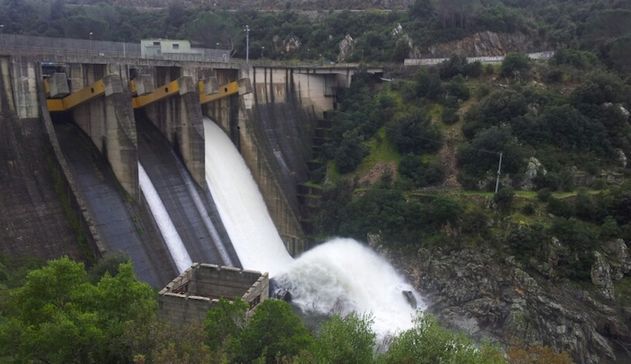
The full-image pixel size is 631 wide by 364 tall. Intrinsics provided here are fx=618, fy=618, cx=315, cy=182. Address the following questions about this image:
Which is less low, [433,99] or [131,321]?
[433,99]

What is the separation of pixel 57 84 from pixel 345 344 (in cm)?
1756

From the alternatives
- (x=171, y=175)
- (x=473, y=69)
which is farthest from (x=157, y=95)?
(x=473, y=69)

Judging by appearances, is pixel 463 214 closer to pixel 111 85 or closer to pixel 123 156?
pixel 123 156

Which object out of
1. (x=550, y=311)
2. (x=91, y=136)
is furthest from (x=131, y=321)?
(x=550, y=311)

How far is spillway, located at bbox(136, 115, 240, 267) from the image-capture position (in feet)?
93.1

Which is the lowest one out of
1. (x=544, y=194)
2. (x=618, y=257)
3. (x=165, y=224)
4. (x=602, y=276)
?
(x=602, y=276)

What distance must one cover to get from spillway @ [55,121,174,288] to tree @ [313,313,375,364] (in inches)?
471

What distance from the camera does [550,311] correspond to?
99.1 feet

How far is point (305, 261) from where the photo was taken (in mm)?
33406

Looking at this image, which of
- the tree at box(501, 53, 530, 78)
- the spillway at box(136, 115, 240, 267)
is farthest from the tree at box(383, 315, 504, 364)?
the tree at box(501, 53, 530, 78)

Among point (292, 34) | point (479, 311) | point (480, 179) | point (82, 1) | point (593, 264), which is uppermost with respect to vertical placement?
point (82, 1)

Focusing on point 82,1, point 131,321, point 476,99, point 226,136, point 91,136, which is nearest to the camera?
point 131,321

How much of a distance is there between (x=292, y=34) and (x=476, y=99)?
26.7m

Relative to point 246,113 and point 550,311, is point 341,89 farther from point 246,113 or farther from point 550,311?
point 550,311
